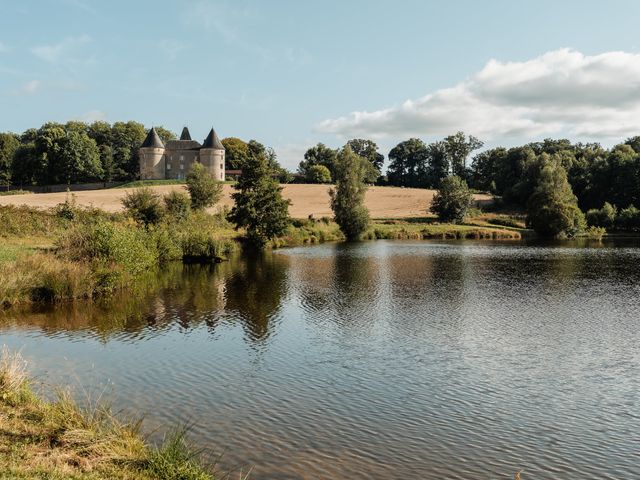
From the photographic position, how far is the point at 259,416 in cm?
1213

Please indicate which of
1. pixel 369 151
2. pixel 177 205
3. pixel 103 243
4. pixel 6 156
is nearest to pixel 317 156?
pixel 369 151

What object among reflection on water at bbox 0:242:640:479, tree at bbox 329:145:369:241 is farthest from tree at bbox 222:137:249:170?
reflection on water at bbox 0:242:640:479

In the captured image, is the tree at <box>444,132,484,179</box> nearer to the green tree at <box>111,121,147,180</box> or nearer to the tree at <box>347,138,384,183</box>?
the tree at <box>347,138,384,183</box>

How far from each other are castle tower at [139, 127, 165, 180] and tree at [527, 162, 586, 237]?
7835 centimetres

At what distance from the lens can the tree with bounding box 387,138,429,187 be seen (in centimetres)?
15188

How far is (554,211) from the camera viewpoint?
76375 millimetres

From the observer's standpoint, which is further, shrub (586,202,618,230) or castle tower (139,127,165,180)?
castle tower (139,127,165,180)

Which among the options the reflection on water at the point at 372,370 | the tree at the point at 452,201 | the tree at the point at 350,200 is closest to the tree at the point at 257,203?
the tree at the point at 350,200

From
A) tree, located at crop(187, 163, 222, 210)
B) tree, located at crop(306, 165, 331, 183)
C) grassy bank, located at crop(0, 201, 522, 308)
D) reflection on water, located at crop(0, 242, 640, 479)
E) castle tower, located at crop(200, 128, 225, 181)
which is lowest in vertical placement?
reflection on water, located at crop(0, 242, 640, 479)

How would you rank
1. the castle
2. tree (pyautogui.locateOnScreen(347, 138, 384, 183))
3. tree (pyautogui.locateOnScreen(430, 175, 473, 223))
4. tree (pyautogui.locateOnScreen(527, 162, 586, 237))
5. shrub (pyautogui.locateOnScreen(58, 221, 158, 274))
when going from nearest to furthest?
shrub (pyautogui.locateOnScreen(58, 221, 158, 274)) → tree (pyautogui.locateOnScreen(527, 162, 586, 237)) → tree (pyautogui.locateOnScreen(430, 175, 473, 223)) → the castle → tree (pyautogui.locateOnScreen(347, 138, 384, 183))

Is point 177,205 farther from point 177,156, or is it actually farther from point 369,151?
point 369,151

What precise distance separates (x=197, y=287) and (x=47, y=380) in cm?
1625

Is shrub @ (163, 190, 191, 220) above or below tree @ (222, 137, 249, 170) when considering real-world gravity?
below

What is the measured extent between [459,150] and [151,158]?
3046 inches
